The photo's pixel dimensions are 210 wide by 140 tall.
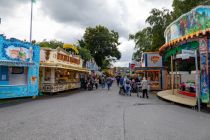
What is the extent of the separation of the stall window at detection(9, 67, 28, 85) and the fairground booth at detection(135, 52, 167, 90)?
15.5m

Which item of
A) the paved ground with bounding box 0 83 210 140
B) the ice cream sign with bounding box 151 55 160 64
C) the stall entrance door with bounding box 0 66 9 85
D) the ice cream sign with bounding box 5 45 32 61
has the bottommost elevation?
the paved ground with bounding box 0 83 210 140

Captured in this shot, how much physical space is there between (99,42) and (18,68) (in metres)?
47.0

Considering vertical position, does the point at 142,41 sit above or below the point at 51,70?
above

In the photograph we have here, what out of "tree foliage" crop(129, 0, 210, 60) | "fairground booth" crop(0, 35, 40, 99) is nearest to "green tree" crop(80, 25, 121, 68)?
"tree foliage" crop(129, 0, 210, 60)

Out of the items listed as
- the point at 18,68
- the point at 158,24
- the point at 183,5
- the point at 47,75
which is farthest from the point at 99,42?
the point at 18,68

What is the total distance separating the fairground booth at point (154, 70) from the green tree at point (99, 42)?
33.5 meters

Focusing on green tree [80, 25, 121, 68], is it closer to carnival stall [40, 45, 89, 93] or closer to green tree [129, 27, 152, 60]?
green tree [129, 27, 152, 60]

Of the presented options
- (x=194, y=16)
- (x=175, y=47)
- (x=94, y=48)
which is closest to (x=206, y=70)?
(x=194, y=16)

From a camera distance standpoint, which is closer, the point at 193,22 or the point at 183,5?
the point at 193,22

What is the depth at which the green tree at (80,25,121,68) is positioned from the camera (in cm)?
6531

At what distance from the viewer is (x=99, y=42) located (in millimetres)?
65750

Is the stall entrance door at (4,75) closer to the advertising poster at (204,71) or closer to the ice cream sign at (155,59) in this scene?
the advertising poster at (204,71)

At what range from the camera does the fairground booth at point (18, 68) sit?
59.3ft

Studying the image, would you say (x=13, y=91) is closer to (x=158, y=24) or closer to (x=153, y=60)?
(x=153, y=60)
